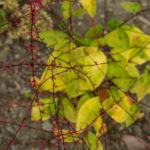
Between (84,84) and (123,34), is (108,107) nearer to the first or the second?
(84,84)

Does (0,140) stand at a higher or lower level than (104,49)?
lower

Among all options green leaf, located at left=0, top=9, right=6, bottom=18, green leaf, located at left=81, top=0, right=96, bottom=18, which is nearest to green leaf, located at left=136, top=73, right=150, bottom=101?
green leaf, located at left=81, top=0, right=96, bottom=18

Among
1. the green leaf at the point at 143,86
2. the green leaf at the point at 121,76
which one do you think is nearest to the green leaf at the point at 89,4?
the green leaf at the point at 121,76

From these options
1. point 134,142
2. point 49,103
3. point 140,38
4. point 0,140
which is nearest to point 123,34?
point 140,38

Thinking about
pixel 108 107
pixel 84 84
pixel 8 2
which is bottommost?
pixel 108 107

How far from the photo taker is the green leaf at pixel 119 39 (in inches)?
37.3

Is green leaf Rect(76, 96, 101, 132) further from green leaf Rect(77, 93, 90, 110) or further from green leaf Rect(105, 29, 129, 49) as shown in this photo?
green leaf Rect(105, 29, 129, 49)

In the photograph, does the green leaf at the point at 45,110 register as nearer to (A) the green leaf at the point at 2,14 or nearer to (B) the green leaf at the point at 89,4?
(B) the green leaf at the point at 89,4

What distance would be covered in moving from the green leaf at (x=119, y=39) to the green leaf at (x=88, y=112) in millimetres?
319

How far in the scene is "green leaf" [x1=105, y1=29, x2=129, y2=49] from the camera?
3.11ft

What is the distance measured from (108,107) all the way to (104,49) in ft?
1.56

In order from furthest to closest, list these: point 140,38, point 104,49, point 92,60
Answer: point 104,49
point 140,38
point 92,60

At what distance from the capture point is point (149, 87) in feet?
2.94

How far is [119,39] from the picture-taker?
958mm
